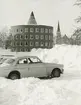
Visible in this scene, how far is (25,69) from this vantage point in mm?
16125

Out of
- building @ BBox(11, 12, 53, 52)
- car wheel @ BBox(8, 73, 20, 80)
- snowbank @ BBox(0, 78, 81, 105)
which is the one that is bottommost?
snowbank @ BBox(0, 78, 81, 105)

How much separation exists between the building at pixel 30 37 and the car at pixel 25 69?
92.5 metres

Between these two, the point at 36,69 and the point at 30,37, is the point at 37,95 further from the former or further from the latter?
the point at 30,37

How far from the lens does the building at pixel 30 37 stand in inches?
4360

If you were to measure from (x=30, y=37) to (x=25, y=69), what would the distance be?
97063 millimetres

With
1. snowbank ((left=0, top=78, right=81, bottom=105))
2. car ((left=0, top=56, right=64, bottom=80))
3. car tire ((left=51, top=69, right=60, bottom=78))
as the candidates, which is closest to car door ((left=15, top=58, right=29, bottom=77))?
car ((left=0, top=56, right=64, bottom=80))

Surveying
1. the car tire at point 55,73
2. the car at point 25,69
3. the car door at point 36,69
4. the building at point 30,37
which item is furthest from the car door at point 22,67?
the building at point 30,37

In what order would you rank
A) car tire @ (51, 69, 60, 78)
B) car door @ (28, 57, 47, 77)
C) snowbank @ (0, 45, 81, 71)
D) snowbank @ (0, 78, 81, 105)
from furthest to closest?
snowbank @ (0, 45, 81, 71) → car tire @ (51, 69, 60, 78) → car door @ (28, 57, 47, 77) → snowbank @ (0, 78, 81, 105)

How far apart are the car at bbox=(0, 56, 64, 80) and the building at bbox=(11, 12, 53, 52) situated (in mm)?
92480

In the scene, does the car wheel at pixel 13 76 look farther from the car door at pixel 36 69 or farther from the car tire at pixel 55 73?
the car tire at pixel 55 73

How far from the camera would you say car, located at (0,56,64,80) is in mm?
15703

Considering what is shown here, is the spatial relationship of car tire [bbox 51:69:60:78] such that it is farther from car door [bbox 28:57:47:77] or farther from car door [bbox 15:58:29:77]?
car door [bbox 15:58:29:77]

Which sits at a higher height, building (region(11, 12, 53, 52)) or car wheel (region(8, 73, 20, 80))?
building (region(11, 12, 53, 52))

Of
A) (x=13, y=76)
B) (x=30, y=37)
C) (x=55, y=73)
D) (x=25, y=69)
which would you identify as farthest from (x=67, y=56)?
(x=30, y=37)
